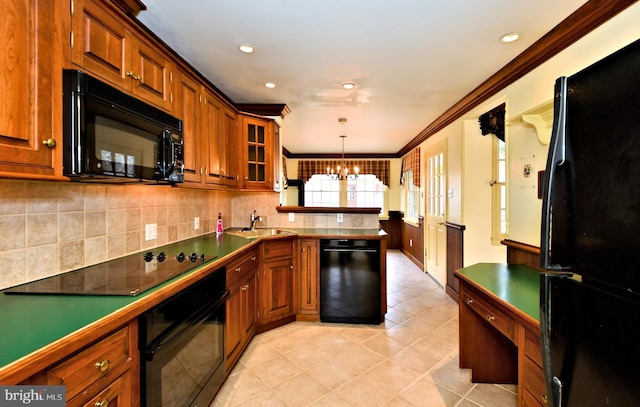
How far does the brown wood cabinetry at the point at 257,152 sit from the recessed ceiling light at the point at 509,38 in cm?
227

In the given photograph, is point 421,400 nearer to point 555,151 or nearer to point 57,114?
point 555,151

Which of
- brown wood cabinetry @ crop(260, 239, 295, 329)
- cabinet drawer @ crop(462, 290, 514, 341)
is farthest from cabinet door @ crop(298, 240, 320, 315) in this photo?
cabinet drawer @ crop(462, 290, 514, 341)

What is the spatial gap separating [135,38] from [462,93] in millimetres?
2956

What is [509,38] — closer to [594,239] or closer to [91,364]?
[594,239]

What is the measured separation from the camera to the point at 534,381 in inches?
51.4

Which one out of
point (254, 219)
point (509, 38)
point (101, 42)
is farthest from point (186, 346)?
point (509, 38)

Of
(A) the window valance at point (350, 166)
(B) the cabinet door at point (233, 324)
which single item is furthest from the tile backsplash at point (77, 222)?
(A) the window valance at point (350, 166)

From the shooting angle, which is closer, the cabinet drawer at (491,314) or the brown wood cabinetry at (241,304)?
the cabinet drawer at (491,314)

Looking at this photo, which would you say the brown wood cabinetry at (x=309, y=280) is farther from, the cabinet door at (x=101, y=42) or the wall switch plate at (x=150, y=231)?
the cabinet door at (x=101, y=42)

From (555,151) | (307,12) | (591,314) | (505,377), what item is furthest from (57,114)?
(505,377)

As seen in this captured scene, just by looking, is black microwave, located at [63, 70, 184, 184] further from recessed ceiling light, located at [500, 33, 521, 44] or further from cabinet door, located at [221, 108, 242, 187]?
recessed ceiling light, located at [500, 33, 521, 44]

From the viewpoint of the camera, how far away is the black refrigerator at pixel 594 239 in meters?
0.64

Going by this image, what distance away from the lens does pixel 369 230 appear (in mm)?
3344

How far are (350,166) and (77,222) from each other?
6142 mm
